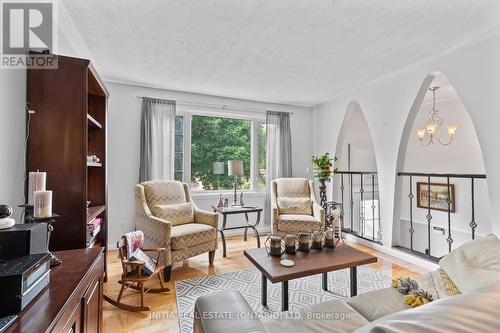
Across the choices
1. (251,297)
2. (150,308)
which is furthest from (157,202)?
(251,297)

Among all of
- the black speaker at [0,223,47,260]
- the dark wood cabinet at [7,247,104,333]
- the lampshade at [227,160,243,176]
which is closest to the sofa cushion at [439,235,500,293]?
the dark wood cabinet at [7,247,104,333]

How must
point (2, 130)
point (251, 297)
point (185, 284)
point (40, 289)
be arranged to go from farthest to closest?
point (185, 284)
point (251, 297)
point (2, 130)
point (40, 289)

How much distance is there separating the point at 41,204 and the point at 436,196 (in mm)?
6286

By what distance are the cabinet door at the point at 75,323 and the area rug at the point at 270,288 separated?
3.28ft

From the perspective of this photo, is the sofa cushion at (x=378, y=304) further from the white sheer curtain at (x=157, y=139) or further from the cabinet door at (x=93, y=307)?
the white sheer curtain at (x=157, y=139)

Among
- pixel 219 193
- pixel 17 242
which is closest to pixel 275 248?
pixel 17 242

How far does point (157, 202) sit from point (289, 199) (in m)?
1.93

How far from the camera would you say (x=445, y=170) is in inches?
194

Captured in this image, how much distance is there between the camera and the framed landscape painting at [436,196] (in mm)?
4947

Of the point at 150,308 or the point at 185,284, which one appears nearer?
the point at 150,308

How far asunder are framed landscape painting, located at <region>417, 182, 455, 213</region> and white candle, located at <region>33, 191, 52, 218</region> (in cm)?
609

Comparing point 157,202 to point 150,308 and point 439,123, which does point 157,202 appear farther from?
point 439,123

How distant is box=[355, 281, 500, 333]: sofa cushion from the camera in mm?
454

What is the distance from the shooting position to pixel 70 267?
1263mm
